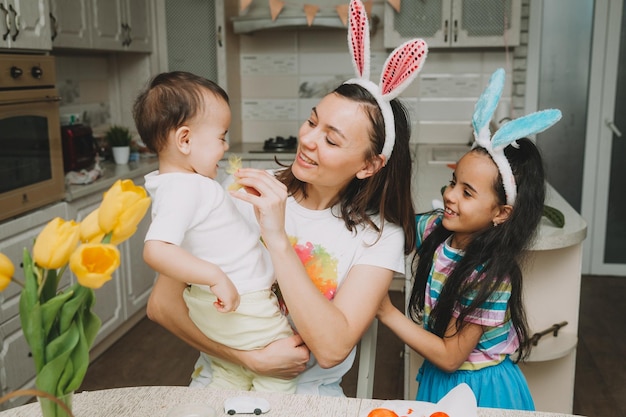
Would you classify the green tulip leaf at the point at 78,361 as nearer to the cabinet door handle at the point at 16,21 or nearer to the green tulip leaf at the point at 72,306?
the green tulip leaf at the point at 72,306

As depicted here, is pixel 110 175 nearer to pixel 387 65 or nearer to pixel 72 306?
pixel 387 65

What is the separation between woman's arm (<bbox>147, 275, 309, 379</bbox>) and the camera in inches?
47.3

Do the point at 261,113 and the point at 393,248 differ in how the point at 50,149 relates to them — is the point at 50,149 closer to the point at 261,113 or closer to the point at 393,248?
the point at 393,248

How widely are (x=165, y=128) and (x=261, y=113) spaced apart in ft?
11.0

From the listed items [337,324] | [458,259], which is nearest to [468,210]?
[458,259]

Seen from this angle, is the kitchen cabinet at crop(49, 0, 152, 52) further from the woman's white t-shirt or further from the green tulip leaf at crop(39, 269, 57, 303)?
the green tulip leaf at crop(39, 269, 57, 303)

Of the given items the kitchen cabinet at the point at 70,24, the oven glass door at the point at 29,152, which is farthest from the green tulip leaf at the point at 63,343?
the kitchen cabinet at the point at 70,24

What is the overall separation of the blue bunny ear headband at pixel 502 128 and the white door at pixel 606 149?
3119mm

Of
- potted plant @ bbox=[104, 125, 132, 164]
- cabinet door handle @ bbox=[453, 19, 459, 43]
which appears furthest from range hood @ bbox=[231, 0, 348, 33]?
potted plant @ bbox=[104, 125, 132, 164]

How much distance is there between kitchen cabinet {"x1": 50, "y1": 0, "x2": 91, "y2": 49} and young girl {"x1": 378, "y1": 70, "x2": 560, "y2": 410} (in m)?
2.18

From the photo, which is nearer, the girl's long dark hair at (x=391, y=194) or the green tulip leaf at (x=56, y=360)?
the green tulip leaf at (x=56, y=360)

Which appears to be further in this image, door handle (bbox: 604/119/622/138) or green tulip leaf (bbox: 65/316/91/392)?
door handle (bbox: 604/119/622/138)

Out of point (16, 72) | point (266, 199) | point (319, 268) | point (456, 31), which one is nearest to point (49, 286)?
point (266, 199)

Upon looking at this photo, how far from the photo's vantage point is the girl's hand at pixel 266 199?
3.68 ft
